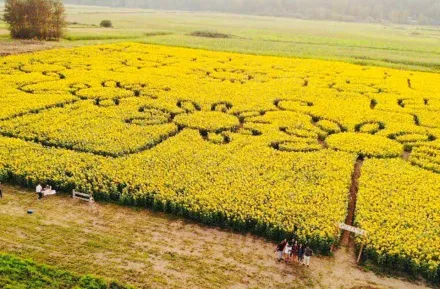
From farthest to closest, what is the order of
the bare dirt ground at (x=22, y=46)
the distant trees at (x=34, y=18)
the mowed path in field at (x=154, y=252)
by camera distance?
the distant trees at (x=34, y=18) → the bare dirt ground at (x=22, y=46) → the mowed path in field at (x=154, y=252)

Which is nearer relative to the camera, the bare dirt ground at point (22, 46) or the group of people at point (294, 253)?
the group of people at point (294, 253)

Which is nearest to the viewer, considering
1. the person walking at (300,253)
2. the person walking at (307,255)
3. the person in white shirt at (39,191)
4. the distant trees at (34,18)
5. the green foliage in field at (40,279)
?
the green foliage in field at (40,279)

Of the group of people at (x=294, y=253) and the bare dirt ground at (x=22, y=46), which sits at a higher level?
the bare dirt ground at (x=22, y=46)

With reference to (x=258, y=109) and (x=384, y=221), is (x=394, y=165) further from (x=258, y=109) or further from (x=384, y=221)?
(x=258, y=109)

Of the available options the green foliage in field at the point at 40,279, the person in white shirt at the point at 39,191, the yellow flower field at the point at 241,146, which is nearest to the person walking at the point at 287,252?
the yellow flower field at the point at 241,146

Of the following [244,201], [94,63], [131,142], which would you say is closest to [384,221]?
[244,201]

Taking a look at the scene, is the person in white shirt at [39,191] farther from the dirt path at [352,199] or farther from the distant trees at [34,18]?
the distant trees at [34,18]

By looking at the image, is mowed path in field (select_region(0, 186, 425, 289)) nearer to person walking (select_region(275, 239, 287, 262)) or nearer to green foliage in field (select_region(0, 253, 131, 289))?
person walking (select_region(275, 239, 287, 262))
